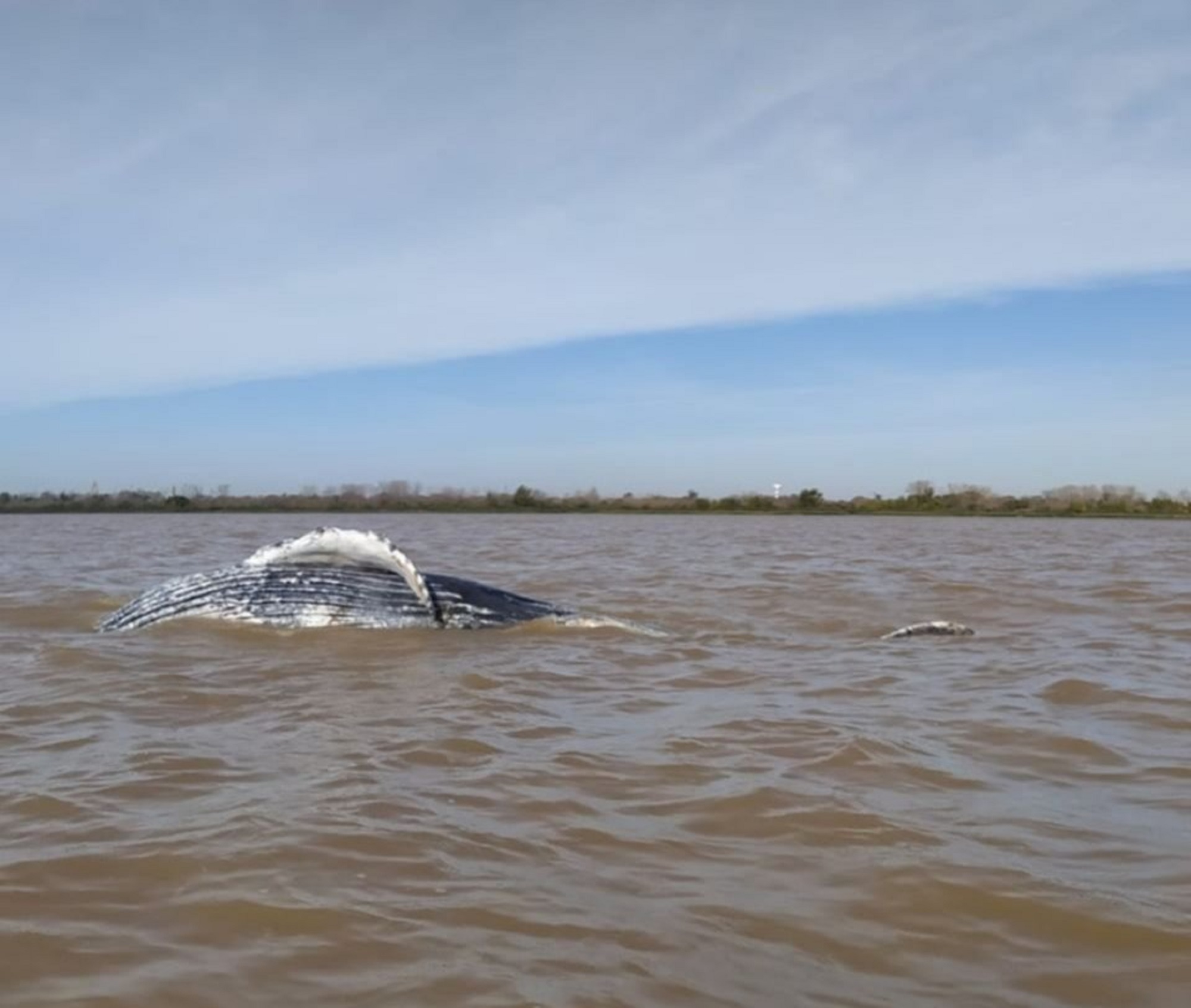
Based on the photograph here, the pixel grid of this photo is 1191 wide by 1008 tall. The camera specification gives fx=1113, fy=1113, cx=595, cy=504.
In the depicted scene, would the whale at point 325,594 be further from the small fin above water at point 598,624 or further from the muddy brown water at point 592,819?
the muddy brown water at point 592,819

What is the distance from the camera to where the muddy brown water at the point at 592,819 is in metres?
2.67

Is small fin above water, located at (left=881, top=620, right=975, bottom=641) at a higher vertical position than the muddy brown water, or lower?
higher

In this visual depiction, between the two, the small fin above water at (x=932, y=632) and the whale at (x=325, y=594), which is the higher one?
the whale at (x=325, y=594)

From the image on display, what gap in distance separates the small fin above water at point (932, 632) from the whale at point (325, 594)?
2.44 m

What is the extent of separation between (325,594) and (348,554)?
337mm

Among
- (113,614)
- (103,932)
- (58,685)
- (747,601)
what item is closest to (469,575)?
(747,601)

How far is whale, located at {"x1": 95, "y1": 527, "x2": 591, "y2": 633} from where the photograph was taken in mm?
8078

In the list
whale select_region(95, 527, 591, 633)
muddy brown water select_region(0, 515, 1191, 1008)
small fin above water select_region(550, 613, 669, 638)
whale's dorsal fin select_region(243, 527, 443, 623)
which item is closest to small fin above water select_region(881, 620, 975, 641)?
muddy brown water select_region(0, 515, 1191, 1008)

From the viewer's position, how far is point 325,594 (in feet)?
26.8

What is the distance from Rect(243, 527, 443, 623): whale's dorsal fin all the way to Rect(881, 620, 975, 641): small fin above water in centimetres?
349

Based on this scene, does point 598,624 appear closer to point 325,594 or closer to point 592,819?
point 325,594

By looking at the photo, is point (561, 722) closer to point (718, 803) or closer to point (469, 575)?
point (718, 803)

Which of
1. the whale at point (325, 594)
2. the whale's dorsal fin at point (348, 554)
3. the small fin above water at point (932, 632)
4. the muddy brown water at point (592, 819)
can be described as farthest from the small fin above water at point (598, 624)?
the small fin above water at point (932, 632)

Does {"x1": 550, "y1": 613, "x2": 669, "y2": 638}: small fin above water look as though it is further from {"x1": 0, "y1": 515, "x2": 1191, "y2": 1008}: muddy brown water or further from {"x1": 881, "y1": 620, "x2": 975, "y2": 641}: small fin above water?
{"x1": 881, "y1": 620, "x2": 975, "y2": 641}: small fin above water
